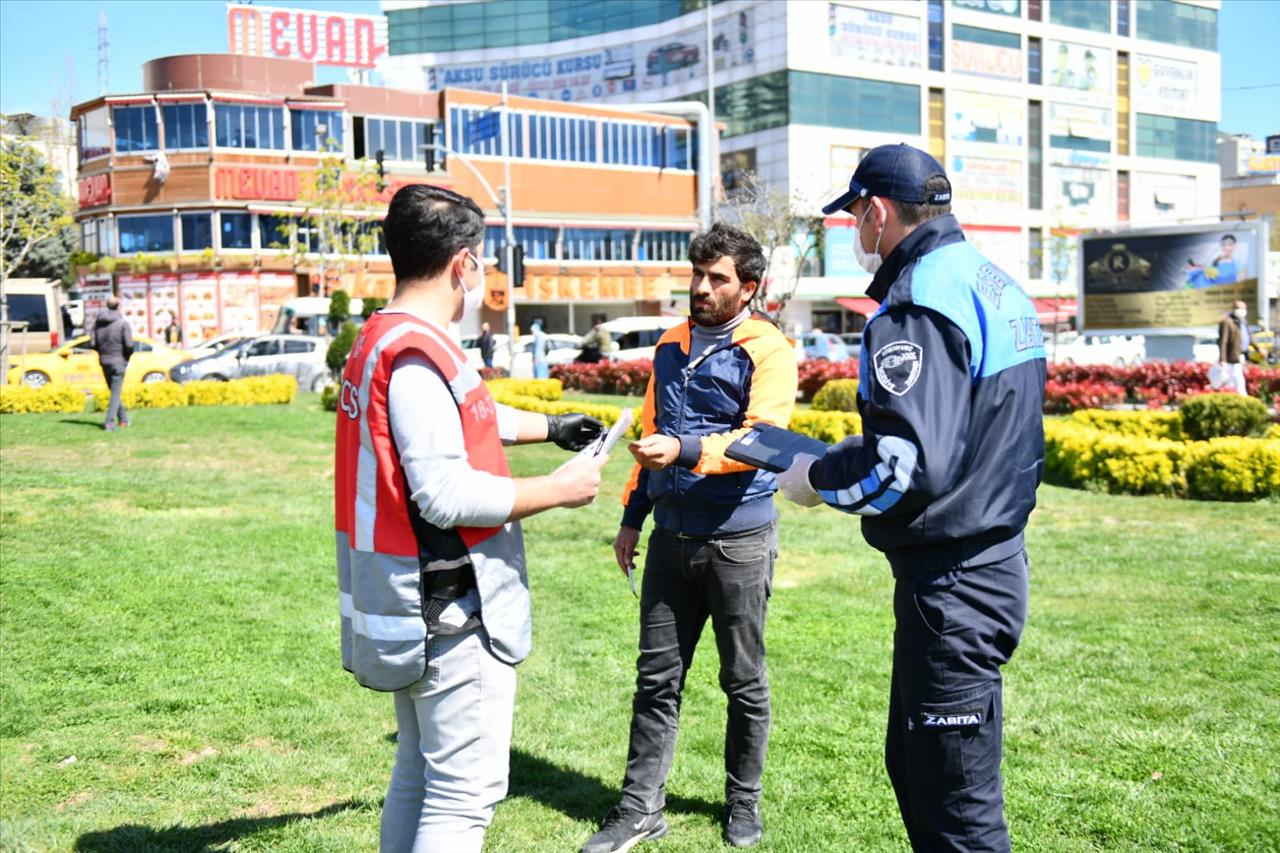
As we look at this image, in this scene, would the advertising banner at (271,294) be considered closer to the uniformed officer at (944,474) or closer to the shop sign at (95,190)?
the shop sign at (95,190)

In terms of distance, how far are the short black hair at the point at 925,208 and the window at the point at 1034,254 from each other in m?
67.4

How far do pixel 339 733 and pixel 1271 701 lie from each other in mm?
3917

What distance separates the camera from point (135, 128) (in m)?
44.9

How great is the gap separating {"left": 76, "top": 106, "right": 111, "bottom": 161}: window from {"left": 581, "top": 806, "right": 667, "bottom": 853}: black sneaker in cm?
4743

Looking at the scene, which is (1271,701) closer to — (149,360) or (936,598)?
(936,598)

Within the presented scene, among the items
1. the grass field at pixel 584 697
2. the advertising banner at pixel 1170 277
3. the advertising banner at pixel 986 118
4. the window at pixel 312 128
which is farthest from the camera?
the advertising banner at pixel 986 118

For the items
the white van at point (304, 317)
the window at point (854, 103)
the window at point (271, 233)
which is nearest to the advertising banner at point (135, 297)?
the window at point (271, 233)

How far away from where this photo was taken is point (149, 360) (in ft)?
85.1

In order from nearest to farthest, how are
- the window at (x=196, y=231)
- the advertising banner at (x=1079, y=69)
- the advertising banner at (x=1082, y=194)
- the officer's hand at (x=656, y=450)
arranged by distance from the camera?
the officer's hand at (x=656, y=450)
the window at (x=196, y=231)
the advertising banner at (x=1082, y=194)
the advertising banner at (x=1079, y=69)

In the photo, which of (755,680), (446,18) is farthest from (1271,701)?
(446,18)

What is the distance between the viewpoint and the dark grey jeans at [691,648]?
3807 mm

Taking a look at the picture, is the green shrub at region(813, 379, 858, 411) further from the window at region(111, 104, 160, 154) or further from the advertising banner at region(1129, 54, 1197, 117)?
the advertising banner at region(1129, 54, 1197, 117)

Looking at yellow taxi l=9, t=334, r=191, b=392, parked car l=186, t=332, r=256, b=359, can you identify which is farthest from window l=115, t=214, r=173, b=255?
yellow taxi l=9, t=334, r=191, b=392

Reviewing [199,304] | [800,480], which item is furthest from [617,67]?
[800,480]
